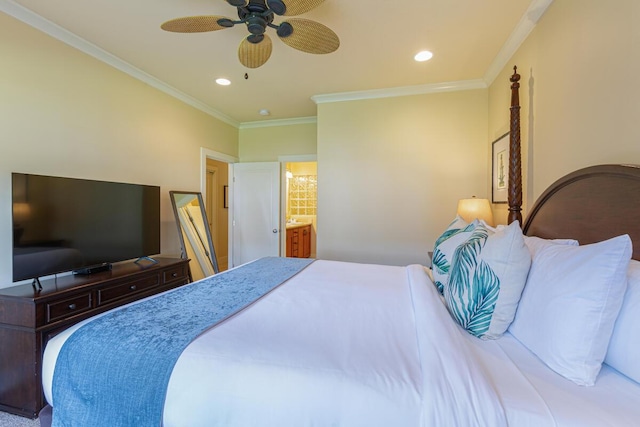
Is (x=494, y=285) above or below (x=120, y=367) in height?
above

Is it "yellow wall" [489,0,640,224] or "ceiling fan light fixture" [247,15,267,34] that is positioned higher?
"ceiling fan light fixture" [247,15,267,34]

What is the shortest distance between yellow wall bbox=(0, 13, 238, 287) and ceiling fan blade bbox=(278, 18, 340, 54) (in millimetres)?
1887

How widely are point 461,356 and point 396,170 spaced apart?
2.62 m

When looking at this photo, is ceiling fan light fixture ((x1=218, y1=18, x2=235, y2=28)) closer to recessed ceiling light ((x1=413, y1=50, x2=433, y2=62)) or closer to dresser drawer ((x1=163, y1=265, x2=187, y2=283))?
recessed ceiling light ((x1=413, y1=50, x2=433, y2=62))

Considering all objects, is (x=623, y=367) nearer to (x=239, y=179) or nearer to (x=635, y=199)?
(x=635, y=199)

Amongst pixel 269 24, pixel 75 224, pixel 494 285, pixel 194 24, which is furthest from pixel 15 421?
pixel 269 24

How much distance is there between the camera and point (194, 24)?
1628 millimetres

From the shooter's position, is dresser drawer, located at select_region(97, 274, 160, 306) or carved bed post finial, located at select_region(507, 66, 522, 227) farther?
dresser drawer, located at select_region(97, 274, 160, 306)

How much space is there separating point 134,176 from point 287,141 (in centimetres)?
225

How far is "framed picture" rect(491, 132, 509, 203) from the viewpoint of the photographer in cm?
242

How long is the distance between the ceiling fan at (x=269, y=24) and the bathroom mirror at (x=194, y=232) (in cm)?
206

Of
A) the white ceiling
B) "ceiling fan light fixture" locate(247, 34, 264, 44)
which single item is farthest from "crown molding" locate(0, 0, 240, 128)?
"ceiling fan light fixture" locate(247, 34, 264, 44)

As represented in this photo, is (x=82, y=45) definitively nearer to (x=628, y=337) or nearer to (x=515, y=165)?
(x=515, y=165)

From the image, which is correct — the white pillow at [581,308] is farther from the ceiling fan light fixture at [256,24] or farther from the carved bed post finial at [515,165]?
the ceiling fan light fixture at [256,24]
